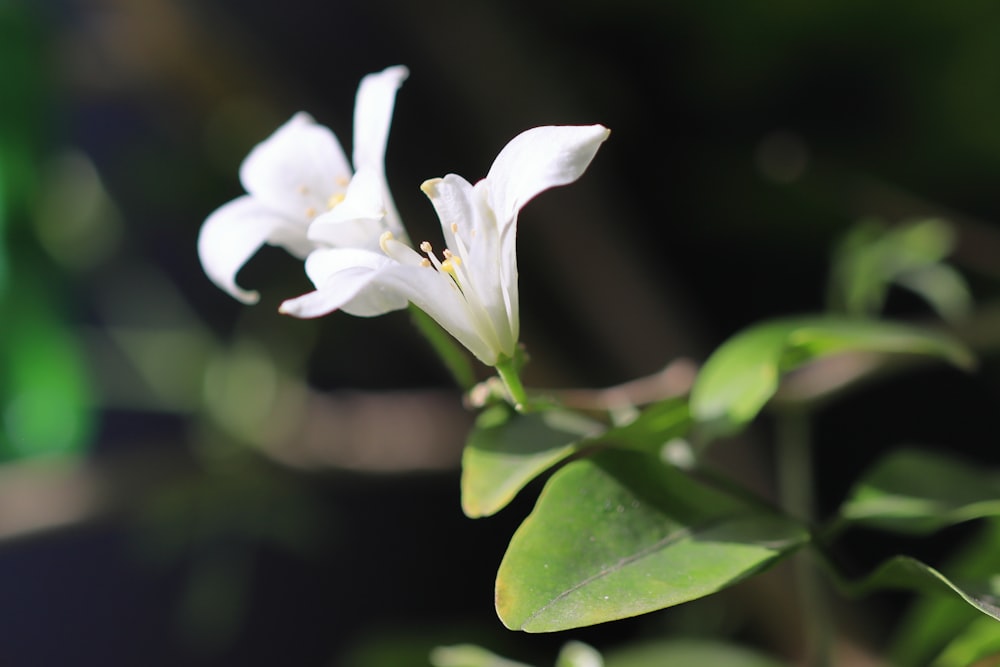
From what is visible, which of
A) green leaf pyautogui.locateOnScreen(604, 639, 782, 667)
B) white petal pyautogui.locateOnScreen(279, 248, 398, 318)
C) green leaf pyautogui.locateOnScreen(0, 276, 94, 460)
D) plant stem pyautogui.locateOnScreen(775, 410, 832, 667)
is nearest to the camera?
white petal pyautogui.locateOnScreen(279, 248, 398, 318)

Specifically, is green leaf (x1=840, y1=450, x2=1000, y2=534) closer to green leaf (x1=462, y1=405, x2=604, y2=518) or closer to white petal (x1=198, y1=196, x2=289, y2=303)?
green leaf (x1=462, y1=405, x2=604, y2=518)

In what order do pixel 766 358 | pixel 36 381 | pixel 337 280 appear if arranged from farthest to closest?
pixel 36 381 → pixel 766 358 → pixel 337 280

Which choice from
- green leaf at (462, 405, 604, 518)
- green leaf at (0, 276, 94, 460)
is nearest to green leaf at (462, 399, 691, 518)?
green leaf at (462, 405, 604, 518)

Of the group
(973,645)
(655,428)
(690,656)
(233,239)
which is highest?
(233,239)

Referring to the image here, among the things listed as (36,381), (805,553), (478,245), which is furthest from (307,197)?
(36,381)

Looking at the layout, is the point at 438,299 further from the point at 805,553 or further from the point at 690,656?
the point at 690,656

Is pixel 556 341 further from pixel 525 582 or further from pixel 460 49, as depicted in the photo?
pixel 525 582
